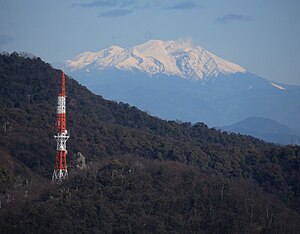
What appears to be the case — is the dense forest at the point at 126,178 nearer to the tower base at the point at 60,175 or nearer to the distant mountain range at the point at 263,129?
the tower base at the point at 60,175

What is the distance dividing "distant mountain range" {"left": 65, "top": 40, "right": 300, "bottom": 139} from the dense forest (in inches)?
3528

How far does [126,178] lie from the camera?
93.5ft

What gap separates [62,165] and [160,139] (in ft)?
39.7

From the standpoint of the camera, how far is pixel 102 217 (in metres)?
25.8

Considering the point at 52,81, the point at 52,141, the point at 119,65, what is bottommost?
the point at 52,141

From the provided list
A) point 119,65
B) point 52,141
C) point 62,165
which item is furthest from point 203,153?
point 119,65

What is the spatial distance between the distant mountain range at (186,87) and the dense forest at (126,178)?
8961 cm

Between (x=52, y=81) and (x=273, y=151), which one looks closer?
(x=273, y=151)

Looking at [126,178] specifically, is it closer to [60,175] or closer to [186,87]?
[60,175]

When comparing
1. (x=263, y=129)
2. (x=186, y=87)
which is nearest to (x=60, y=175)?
(x=263, y=129)

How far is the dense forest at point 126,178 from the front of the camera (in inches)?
1020

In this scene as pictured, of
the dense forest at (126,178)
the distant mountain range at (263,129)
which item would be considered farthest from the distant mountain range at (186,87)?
the dense forest at (126,178)

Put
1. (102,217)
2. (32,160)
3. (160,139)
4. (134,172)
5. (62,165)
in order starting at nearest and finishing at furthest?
1. (102,217)
2. (134,172)
3. (62,165)
4. (32,160)
5. (160,139)

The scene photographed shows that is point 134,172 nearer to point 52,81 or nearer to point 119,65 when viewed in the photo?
point 52,81
